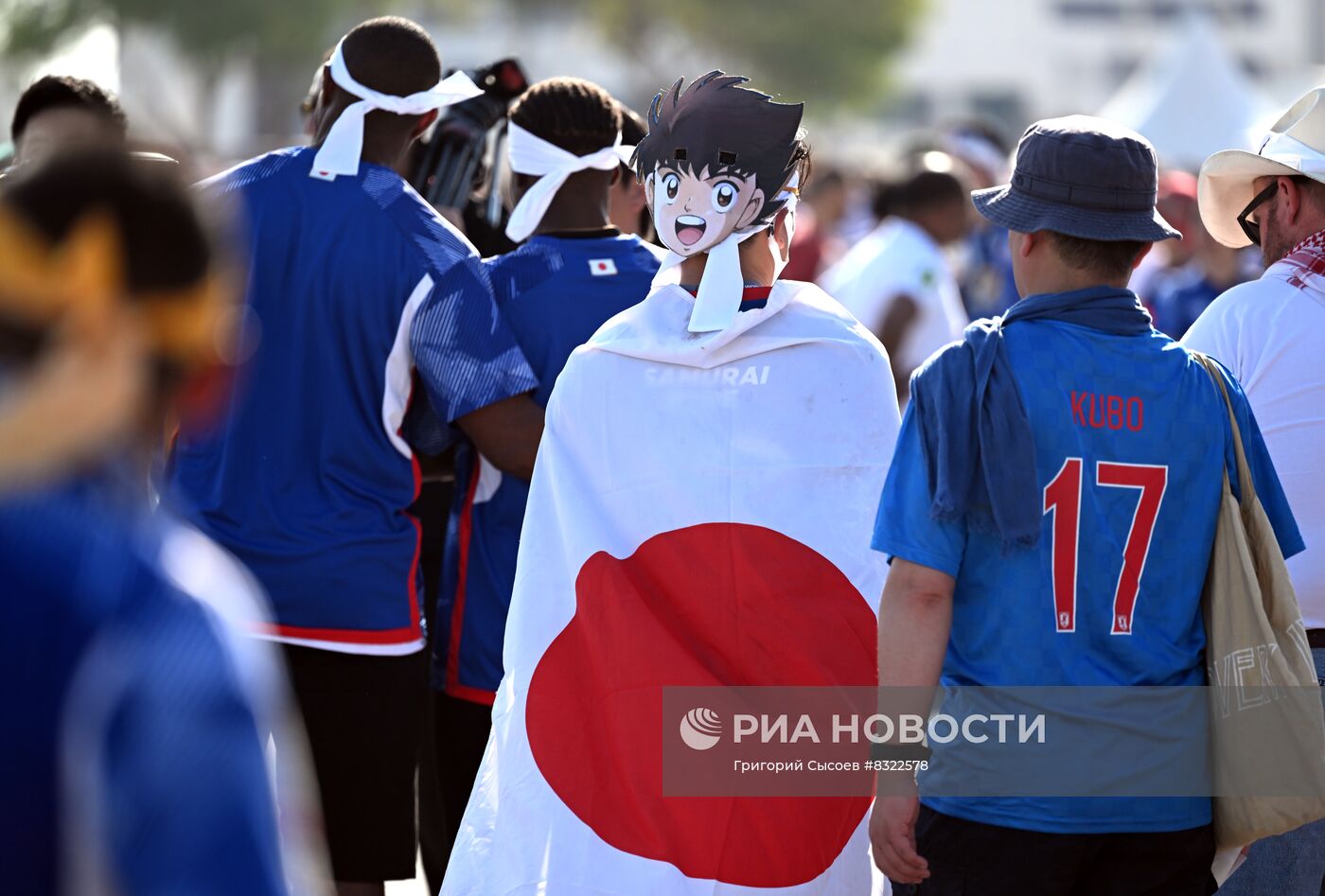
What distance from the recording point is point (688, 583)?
3.57 meters

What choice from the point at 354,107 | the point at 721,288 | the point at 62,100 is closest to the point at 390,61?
the point at 354,107

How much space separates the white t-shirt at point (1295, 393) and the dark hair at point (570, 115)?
5.42ft

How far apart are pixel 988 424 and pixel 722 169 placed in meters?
1.00

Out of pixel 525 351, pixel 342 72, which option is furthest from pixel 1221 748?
Result: pixel 342 72

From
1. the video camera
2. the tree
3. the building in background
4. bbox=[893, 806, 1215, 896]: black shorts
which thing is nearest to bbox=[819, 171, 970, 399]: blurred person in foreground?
the video camera

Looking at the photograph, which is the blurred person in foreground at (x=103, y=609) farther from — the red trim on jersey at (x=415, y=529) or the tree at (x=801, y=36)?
the tree at (x=801, y=36)

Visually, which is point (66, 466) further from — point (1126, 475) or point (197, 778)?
point (1126, 475)

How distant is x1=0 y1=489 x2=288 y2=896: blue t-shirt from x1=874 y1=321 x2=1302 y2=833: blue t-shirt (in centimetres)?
169

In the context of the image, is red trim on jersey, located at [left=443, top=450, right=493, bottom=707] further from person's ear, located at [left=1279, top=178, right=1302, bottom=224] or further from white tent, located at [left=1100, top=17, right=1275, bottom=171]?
white tent, located at [left=1100, top=17, right=1275, bottom=171]

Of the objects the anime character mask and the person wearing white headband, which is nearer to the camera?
the anime character mask

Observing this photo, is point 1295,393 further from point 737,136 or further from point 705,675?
point 705,675

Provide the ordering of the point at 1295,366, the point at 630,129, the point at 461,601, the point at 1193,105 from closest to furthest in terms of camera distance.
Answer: the point at 1295,366
the point at 461,601
the point at 630,129
the point at 1193,105

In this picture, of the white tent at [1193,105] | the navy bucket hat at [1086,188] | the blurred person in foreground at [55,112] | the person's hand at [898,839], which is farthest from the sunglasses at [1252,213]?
the white tent at [1193,105]

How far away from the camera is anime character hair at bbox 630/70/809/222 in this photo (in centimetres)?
371
